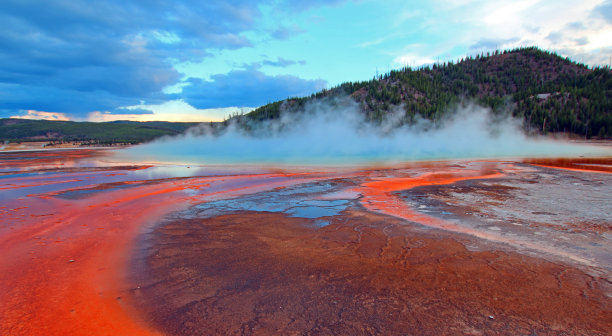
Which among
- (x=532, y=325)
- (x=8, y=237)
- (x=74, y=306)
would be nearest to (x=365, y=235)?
(x=532, y=325)

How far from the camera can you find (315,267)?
19.6 ft

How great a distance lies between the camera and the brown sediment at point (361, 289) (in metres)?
4.09

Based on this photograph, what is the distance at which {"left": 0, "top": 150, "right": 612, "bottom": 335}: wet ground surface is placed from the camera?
4.24 meters

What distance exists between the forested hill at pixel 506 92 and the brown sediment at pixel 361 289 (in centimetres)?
8505

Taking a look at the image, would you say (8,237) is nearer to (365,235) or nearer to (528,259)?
(365,235)

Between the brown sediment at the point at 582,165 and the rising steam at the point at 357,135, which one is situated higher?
the rising steam at the point at 357,135

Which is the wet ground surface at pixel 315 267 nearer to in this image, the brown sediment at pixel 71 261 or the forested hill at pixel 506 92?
the brown sediment at pixel 71 261

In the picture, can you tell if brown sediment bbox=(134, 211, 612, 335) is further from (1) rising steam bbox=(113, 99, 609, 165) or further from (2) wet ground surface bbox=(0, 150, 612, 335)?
(1) rising steam bbox=(113, 99, 609, 165)

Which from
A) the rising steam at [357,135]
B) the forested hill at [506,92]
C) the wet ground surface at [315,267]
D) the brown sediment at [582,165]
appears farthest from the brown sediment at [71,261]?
the forested hill at [506,92]

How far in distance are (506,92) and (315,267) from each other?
417 feet

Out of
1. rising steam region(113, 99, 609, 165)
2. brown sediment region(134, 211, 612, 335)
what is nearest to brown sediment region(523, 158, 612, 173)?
brown sediment region(134, 211, 612, 335)

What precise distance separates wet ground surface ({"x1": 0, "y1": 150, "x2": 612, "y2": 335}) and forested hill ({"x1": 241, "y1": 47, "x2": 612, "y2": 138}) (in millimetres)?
82156

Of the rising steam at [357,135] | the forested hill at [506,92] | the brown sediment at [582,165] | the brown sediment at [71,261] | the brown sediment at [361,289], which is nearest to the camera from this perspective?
the brown sediment at [361,289]

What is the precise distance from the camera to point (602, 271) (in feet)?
17.5
